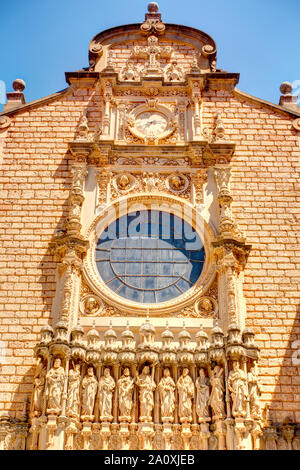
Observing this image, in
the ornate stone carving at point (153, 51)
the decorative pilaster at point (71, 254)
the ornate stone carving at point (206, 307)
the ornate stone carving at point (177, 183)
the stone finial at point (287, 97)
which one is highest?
the ornate stone carving at point (153, 51)

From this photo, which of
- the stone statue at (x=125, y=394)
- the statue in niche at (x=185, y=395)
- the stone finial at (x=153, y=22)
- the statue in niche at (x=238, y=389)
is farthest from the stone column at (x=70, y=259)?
the stone finial at (x=153, y=22)

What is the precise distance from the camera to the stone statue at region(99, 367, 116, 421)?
11344 mm

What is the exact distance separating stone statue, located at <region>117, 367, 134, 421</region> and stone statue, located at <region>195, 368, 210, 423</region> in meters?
1.20

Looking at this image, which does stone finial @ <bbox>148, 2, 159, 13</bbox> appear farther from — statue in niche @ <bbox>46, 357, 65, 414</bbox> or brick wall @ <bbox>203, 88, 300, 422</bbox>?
statue in niche @ <bbox>46, 357, 65, 414</bbox>

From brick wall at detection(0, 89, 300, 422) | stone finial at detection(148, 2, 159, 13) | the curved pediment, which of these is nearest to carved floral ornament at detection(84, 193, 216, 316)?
brick wall at detection(0, 89, 300, 422)

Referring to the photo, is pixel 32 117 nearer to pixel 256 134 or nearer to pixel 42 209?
pixel 42 209

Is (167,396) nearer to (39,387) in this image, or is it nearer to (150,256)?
(39,387)

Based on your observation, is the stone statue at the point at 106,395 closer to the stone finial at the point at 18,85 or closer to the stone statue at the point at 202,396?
the stone statue at the point at 202,396

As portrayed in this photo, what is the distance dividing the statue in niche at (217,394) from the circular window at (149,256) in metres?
2.38

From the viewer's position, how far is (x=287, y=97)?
1681cm

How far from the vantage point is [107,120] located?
16031mm

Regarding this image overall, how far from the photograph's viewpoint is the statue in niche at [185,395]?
11.4 metres

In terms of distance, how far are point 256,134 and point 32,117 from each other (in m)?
5.68

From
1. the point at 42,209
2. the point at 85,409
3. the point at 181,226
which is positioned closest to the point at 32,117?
the point at 42,209
